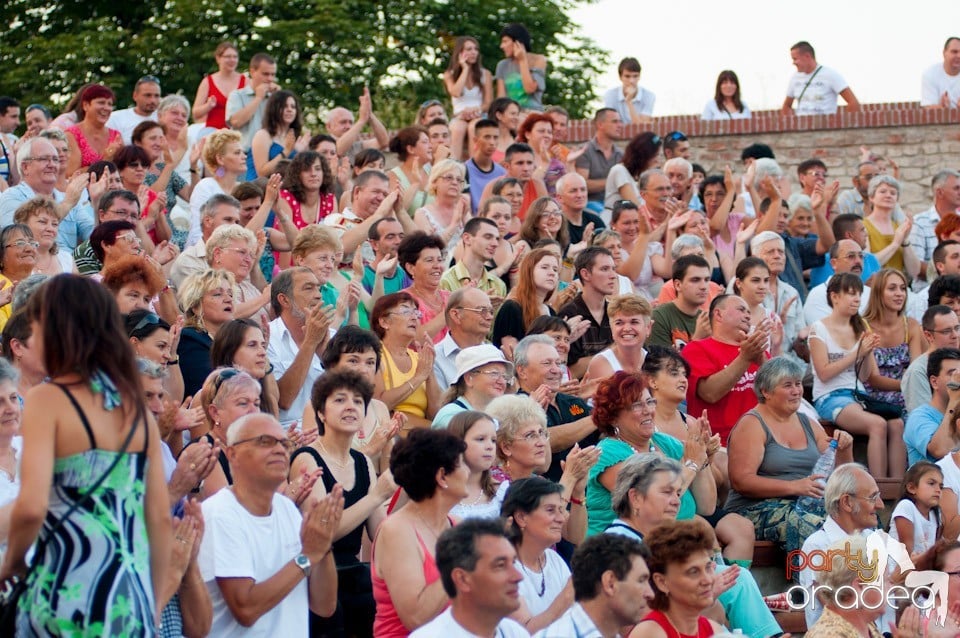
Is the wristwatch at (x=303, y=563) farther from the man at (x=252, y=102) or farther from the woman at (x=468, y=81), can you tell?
the woman at (x=468, y=81)

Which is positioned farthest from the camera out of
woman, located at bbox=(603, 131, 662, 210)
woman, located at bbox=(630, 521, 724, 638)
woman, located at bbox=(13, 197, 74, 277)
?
woman, located at bbox=(603, 131, 662, 210)

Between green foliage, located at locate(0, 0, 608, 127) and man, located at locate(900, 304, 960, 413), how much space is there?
11.5m

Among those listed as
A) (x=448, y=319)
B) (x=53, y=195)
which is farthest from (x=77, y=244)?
(x=448, y=319)

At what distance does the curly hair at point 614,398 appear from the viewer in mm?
7941

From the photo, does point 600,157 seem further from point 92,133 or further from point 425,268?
point 425,268

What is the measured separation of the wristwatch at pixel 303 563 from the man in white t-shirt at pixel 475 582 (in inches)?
22.6

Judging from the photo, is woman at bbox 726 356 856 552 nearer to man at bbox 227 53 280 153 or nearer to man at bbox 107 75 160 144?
man at bbox 227 53 280 153

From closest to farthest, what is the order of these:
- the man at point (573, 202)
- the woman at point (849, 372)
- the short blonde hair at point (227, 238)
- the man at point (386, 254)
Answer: the short blonde hair at point (227, 238), the woman at point (849, 372), the man at point (386, 254), the man at point (573, 202)

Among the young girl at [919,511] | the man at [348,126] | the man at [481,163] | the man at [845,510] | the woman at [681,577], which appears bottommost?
the young girl at [919,511]

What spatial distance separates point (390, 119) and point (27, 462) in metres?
17.3

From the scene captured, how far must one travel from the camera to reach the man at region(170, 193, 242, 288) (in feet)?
32.1

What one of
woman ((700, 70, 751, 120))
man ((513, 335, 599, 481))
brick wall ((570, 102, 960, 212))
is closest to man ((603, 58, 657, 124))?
brick wall ((570, 102, 960, 212))

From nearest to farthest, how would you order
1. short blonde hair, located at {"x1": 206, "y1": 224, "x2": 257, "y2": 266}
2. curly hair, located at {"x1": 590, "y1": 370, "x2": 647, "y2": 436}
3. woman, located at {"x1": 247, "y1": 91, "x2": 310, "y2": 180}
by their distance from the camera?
curly hair, located at {"x1": 590, "y1": 370, "x2": 647, "y2": 436} → short blonde hair, located at {"x1": 206, "y1": 224, "x2": 257, "y2": 266} → woman, located at {"x1": 247, "y1": 91, "x2": 310, "y2": 180}

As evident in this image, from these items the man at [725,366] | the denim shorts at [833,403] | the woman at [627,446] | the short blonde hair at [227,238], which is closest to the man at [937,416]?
the denim shorts at [833,403]
